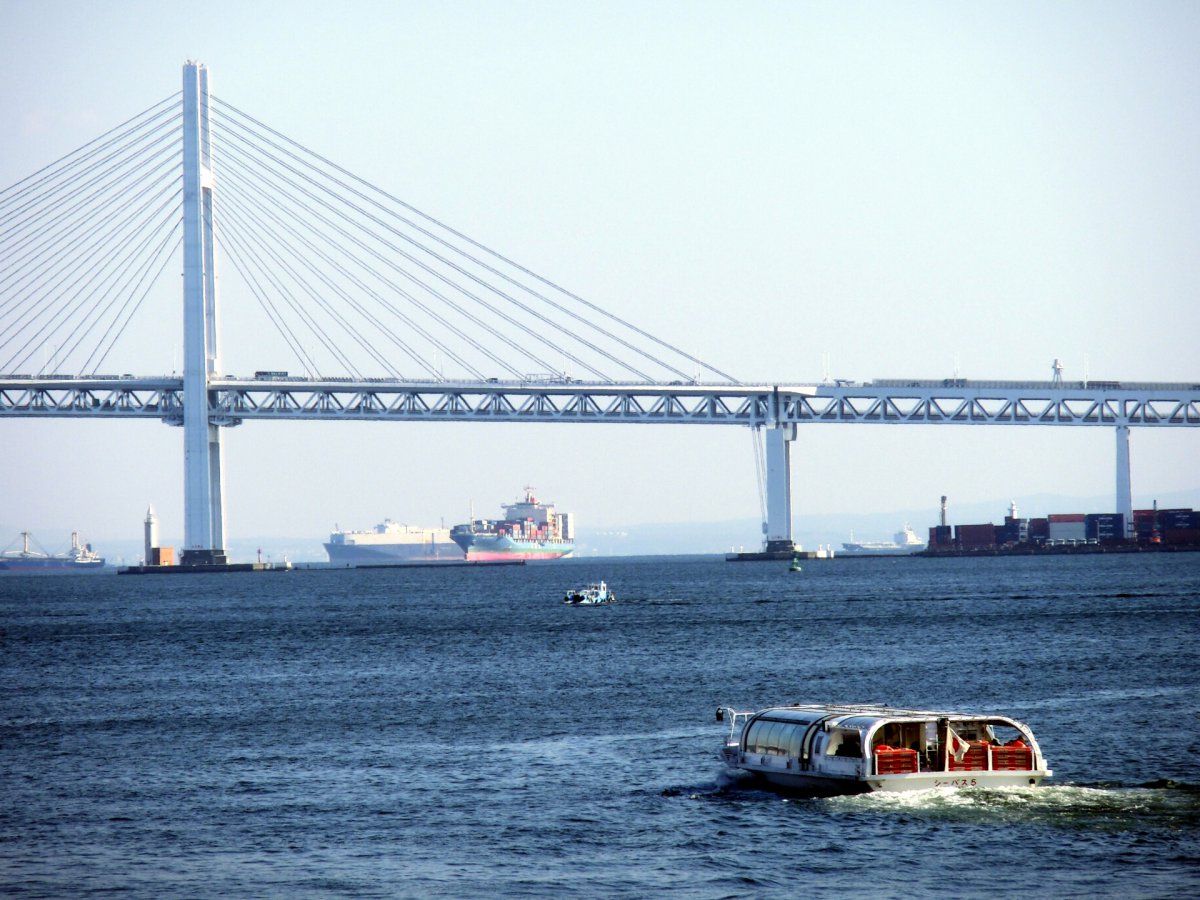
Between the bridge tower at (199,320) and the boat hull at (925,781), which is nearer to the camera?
the boat hull at (925,781)

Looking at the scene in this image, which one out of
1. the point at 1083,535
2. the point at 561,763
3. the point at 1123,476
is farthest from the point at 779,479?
the point at 561,763

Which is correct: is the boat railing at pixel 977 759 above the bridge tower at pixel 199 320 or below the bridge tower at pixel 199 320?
below

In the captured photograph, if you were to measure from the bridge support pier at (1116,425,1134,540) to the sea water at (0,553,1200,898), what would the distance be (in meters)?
89.8

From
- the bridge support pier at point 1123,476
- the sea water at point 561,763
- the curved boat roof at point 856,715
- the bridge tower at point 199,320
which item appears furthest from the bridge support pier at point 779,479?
the curved boat roof at point 856,715

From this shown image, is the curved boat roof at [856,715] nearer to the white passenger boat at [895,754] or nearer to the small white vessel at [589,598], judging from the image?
the white passenger boat at [895,754]

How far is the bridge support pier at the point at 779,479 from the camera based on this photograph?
146750 millimetres

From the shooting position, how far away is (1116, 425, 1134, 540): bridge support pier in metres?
157

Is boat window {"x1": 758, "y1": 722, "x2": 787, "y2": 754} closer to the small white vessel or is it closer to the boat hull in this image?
the boat hull

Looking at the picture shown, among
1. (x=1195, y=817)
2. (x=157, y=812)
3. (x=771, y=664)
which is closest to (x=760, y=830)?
(x=1195, y=817)

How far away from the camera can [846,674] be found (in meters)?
46.5

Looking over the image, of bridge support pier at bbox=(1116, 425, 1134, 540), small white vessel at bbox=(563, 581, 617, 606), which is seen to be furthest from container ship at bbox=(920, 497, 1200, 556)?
small white vessel at bbox=(563, 581, 617, 606)

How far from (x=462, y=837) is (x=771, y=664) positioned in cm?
2682

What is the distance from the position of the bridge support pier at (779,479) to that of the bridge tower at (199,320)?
48.2 m

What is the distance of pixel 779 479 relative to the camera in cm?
14838
